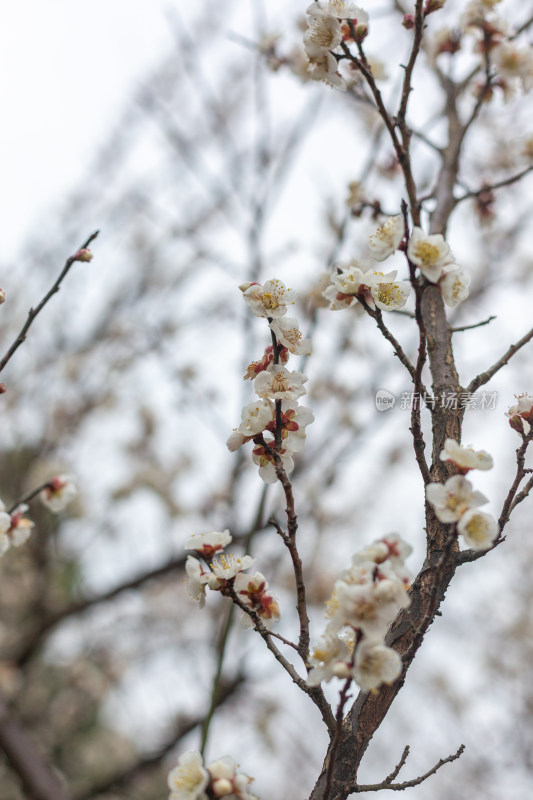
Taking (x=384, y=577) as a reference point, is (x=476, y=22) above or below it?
above

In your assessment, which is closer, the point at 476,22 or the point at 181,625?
the point at 476,22

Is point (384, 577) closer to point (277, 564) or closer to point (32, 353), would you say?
point (277, 564)

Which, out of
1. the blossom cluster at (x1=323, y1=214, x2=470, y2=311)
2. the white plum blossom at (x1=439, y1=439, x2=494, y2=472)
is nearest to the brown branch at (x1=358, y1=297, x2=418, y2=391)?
the blossom cluster at (x1=323, y1=214, x2=470, y2=311)

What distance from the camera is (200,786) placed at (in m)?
0.87

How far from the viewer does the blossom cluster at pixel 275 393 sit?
1097 mm

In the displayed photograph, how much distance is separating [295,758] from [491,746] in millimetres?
3069

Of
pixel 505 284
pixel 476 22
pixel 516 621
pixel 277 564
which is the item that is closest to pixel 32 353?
pixel 277 564

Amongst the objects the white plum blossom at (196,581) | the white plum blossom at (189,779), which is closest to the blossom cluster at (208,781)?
the white plum blossom at (189,779)

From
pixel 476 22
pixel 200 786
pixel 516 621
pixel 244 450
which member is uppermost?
pixel 516 621

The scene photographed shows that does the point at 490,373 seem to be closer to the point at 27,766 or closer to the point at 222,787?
the point at 222,787

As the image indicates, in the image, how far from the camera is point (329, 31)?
1.45 metres

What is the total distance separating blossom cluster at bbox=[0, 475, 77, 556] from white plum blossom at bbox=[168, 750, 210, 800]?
0.69m
